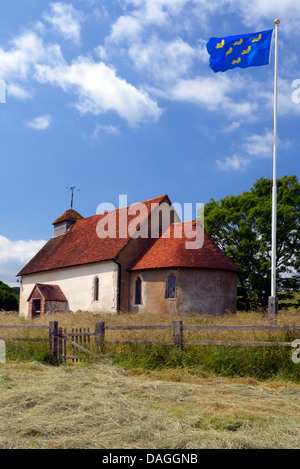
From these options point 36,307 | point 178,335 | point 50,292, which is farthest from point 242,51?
point 36,307

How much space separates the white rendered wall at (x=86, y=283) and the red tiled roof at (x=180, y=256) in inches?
68.1

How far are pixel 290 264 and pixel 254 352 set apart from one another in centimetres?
2751

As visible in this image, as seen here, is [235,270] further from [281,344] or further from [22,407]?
[22,407]

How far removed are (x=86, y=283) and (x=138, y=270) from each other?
471cm

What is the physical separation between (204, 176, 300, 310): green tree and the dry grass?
27.3m

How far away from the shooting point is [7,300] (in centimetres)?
4822

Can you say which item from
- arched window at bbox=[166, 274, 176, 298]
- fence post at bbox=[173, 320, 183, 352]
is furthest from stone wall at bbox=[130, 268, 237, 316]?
fence post at bbox=[173, 320, 183, 352]

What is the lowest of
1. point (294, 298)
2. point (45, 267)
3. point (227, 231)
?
point (294, 298)

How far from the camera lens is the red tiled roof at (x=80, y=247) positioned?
30.4 meters

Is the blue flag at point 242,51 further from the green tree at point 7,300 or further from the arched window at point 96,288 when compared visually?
the green tree at point 7,300

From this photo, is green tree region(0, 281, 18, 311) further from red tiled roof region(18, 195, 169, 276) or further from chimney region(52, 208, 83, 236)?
chimney region(52, 208, 83, 236)

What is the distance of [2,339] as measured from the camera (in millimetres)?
15328

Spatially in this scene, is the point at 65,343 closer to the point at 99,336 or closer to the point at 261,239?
the point at 99,336
